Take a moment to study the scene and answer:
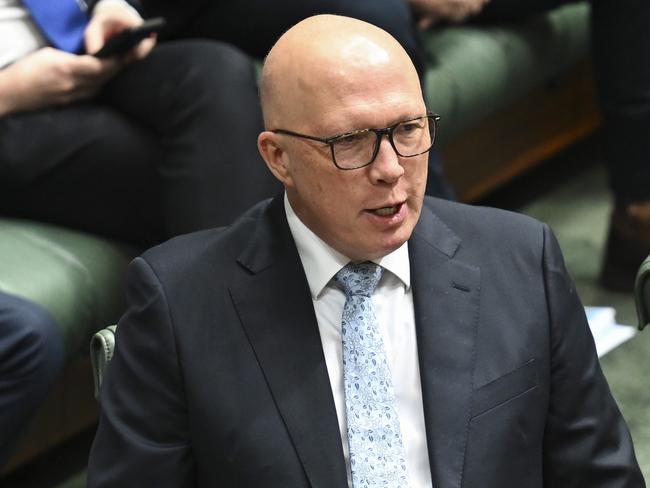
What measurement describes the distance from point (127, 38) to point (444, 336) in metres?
0.76

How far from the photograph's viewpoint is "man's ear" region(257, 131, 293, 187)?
3.83ft

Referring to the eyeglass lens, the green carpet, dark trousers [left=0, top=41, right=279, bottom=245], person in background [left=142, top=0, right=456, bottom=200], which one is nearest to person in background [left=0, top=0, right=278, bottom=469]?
dark trousers [left=0, top=41, right=279, bottom=245]

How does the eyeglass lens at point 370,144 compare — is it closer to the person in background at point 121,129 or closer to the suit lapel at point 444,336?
the suit lapel at point 444,336

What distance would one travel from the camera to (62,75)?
5.68 feet

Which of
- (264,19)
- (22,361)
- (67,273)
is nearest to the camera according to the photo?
(22,361)

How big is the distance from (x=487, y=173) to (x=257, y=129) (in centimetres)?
103

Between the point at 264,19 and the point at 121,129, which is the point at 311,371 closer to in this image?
the point at 121,129

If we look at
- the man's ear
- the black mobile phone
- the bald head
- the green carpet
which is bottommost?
the green carpet

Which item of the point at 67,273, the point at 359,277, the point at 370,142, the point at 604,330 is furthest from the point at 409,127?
the point at 67,273

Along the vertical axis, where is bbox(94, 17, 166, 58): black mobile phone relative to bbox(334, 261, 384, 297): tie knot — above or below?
above

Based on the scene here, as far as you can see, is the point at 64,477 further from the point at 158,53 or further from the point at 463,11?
the point at 463,11

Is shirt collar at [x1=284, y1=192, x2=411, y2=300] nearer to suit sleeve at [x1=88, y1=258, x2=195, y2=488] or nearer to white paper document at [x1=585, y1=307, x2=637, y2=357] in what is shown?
suit sleeve at [x1=88, y1=258, x2=195, y2=488]

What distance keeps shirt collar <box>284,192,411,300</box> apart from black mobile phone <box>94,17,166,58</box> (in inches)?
23.6

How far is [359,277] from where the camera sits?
1.19 meters
